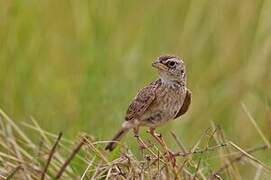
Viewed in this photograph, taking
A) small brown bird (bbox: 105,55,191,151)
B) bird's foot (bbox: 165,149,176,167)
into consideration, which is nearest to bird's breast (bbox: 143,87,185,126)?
small brown bird (bbox: 105,55,191,151)

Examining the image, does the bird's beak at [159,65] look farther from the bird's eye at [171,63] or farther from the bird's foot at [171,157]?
the bird's foot at [171,157]

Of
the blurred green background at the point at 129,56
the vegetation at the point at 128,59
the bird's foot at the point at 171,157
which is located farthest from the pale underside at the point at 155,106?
the blurred green background at the point at 129,56

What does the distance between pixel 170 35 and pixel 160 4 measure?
0.19 metres

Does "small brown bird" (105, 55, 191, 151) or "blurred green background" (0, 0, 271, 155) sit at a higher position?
"blurred green background" (0, 0, 271, 155)

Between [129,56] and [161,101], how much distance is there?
2.54 meters

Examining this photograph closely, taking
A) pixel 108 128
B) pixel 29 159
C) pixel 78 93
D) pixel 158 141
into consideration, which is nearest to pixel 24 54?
pixel 78 93

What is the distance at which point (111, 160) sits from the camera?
3053 millimetres

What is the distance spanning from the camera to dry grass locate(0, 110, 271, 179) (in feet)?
9.46

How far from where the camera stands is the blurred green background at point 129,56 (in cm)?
523

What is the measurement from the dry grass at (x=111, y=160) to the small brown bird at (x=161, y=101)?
0.23ft

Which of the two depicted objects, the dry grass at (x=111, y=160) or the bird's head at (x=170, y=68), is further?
the bird's head at (x=170, y=68)

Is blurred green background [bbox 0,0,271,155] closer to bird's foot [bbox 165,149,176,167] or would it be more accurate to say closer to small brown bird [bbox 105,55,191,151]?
small brown bird [bbox 105,55,191,151]

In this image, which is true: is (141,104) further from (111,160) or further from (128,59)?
(128,59)

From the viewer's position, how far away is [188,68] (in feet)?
19.4
